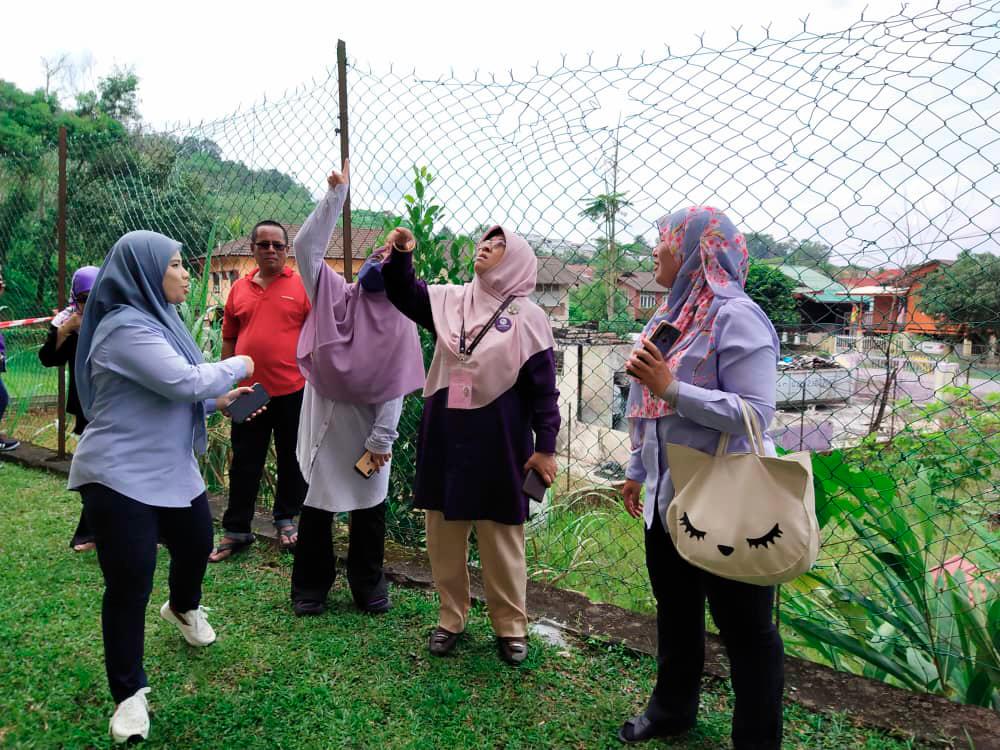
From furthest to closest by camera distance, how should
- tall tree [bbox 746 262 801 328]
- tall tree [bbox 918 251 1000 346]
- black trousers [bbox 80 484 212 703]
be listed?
tall tree [bbox 746 262 801 328], black trousers [bbox 80 484 212 703], tall tree [bbox 918 251 1000 346]

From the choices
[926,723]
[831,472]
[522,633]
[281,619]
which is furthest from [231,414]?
[926,723]

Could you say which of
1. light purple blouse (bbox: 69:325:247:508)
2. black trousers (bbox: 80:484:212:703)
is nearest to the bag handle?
light purple blouse (bbox: 69:325:247:508)

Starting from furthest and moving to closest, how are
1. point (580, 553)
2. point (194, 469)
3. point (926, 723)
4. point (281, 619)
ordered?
point (580, 553) < point (281, 619) < point (194, 469) < point (926, 723)

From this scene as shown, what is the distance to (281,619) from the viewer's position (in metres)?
3.09

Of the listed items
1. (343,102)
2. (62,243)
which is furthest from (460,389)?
(62,243)

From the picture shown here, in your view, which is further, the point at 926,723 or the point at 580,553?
the point at 580,553

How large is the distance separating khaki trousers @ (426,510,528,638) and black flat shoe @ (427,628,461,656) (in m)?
0.02

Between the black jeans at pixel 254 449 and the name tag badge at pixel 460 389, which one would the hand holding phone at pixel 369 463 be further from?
the black jeans at pixel 254 449

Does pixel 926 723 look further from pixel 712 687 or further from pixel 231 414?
pixel 231 414

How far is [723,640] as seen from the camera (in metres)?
2.02

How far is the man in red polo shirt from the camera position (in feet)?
12.0

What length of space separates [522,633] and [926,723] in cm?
136

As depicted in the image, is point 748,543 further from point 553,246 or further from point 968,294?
point 553,246

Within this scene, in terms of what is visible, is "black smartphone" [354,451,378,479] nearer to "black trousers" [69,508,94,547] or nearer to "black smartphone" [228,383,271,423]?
"black smartphone" [228,383,271,423]
